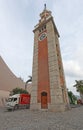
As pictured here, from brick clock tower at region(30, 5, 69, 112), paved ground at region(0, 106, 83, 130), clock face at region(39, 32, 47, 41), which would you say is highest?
clock face at region(39, 32, 47, 41)

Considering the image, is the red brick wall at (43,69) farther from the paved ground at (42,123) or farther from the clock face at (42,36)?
the paved ground at (42,123)

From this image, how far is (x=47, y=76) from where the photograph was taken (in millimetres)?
22781

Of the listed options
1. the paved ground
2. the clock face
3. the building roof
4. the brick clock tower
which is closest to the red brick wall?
the brick clock tower

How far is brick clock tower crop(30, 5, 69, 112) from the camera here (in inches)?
823

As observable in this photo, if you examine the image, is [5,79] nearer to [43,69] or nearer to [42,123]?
[43,69]

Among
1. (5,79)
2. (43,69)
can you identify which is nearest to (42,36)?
(43,69)

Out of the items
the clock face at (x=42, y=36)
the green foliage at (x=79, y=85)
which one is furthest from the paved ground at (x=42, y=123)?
the green foliage at (x=79, y=85)

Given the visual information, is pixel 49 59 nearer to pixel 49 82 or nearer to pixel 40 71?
pixel 40 71

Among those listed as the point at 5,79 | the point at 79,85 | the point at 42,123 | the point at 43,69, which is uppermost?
the point at 5,79

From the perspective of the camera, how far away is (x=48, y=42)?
2527 cm

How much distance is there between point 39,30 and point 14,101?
16.5 metres

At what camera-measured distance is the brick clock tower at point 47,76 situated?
68.6ft

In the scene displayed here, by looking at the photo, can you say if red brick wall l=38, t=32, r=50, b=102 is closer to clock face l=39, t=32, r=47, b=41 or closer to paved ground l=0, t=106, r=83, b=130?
clock face l=39, t=32, r=47, b=41

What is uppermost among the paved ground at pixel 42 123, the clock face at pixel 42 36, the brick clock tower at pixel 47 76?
the clock face at pixel 42 36
